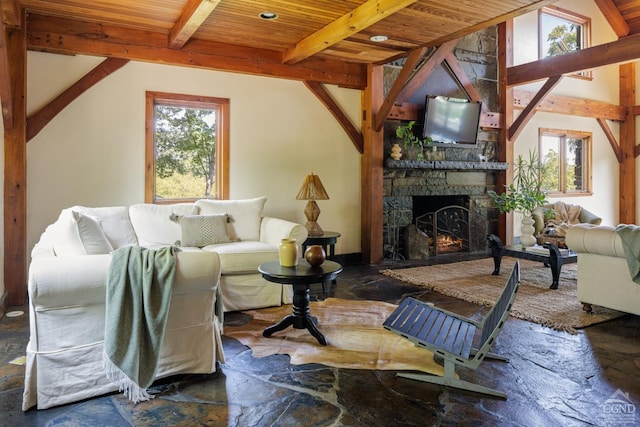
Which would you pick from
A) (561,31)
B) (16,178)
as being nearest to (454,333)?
(16,178)

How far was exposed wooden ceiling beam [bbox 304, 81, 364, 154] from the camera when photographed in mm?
5485

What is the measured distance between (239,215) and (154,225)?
2.68ft

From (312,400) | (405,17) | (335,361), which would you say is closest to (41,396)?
(312,400)

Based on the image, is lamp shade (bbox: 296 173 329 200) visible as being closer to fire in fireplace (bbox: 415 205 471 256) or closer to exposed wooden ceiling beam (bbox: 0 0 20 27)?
fire in fireplace (bbox: 415 205 471 256)

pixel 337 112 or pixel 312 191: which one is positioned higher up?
pixel 337 112

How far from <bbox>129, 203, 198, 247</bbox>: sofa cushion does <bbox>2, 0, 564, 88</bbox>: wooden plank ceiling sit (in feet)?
5.28

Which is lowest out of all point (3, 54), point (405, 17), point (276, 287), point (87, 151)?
point (276, 287)

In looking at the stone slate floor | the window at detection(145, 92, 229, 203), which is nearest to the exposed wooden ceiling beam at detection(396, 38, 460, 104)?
the window at detection(145, 92, 229, 203)

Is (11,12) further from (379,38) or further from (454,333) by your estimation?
(454,333)

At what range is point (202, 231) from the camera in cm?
407

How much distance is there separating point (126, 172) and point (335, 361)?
3103 millimetres

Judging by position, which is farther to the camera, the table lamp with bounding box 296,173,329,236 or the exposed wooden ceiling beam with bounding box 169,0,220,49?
the table lamp with bounding box 296,173,329,236

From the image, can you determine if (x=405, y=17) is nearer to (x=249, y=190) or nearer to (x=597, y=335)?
(x=249, y=190)

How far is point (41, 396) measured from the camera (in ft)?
6.88
